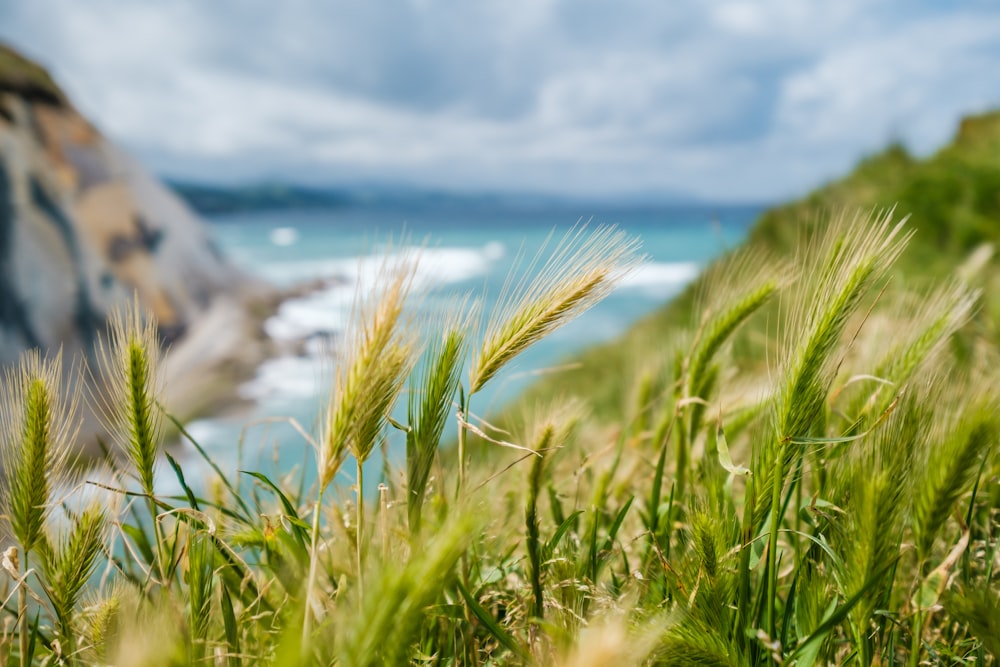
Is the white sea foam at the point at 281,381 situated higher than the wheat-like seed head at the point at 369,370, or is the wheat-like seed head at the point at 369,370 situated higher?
the wheat-like seed head at the point at 369,370

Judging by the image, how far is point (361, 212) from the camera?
5666 centimetres

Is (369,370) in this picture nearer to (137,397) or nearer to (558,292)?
(558,292)

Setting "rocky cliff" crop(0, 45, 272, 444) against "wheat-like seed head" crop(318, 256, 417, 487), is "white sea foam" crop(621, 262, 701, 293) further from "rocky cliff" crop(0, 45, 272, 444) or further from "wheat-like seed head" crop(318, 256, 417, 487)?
"wheat-like seed head" crop(318, 256, 417, 487)

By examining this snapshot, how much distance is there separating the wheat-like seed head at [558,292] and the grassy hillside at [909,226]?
543 mm

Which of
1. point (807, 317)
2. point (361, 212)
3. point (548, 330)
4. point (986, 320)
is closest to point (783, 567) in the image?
point (807, 317)

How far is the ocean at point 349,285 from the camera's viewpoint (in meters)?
0.67

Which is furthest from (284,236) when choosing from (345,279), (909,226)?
(909,226)

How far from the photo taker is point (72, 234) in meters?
7.50

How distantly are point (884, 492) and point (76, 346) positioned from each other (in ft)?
26.5

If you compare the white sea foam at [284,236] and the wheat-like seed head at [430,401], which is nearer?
the wheat-like seed head at [430,401]

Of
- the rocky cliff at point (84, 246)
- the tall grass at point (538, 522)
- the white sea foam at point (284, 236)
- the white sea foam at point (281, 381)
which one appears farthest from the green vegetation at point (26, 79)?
the white sea foam at point (284, 236)

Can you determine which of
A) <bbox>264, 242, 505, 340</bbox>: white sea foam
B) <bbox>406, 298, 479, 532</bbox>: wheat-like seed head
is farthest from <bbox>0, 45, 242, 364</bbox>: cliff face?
<bbox>406, 298, 479, 532</bbox>: wheat-like seed head

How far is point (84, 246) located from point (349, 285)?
337 inches

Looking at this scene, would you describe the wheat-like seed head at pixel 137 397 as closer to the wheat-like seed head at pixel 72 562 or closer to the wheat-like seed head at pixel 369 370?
the wheat-like seed head at pixel 72 562
